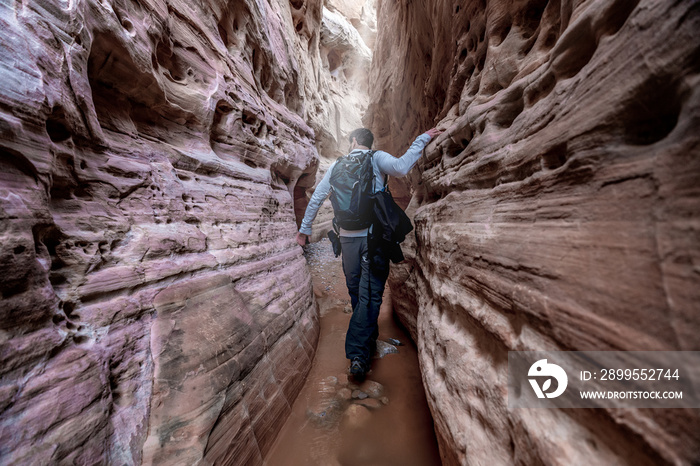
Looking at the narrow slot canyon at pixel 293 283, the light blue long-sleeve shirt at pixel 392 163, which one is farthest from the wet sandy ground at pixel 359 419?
the light blue long-sleeve shirt at pixel 392 163

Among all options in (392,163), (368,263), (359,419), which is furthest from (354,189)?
(359,419)

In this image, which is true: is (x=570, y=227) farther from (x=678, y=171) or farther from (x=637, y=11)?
(x=637, y=11)

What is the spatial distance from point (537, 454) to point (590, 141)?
1.19m

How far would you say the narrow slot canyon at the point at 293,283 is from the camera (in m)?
0.71

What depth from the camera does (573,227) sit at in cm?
92

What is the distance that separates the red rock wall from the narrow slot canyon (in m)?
0.01

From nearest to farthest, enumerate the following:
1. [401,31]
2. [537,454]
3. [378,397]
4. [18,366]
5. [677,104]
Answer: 1. [677,104]
2. [537,454]
3. [18,366]
4. [378,397]
5. [401,31]

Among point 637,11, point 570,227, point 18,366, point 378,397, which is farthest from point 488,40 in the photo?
point 18,366

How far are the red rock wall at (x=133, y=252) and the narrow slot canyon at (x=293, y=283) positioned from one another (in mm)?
12

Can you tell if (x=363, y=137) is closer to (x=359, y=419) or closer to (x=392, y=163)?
(x=392, y=163)

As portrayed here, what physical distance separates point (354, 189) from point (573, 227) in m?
2.04

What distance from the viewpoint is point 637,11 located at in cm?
78

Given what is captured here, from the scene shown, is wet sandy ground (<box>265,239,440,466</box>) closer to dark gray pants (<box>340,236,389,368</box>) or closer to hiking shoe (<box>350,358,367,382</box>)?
hiking shoe (<box>350,358,367,382</box>)

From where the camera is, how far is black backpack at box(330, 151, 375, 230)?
271 centimetres
